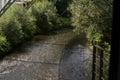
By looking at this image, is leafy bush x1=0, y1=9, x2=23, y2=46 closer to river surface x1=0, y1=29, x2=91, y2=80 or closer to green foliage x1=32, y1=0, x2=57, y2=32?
river surface x1=0, y1=29, x2=91, y2=80

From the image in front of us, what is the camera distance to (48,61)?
9336 millimetres

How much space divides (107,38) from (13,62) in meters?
4.02

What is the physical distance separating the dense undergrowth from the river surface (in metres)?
0.44

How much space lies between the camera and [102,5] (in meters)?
9.78

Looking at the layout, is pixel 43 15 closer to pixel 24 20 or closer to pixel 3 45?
pixel 24 20

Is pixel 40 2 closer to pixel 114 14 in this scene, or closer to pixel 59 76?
pixel 59 76

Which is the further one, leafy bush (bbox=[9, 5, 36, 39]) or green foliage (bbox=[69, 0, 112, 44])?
leafy bush (bbox=[9, 5, 36, 39])

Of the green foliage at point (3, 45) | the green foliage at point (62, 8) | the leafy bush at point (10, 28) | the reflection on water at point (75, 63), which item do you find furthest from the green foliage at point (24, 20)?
the green foliage at point (62, 8)

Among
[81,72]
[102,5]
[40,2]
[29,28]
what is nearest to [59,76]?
[81,72]

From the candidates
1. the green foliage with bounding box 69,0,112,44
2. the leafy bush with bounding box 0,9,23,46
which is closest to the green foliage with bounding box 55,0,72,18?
the green foliage with bounding box 69,0,112,44

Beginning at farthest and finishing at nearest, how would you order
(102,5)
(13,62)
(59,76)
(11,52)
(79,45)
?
(79,45) < (11,52) < (102,5) < (13,62) < (59,76)

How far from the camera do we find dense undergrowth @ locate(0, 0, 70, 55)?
11.2m

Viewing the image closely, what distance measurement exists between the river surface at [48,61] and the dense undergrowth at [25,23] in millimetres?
443

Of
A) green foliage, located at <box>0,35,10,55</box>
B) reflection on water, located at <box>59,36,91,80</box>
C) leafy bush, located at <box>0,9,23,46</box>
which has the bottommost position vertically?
reflection on water, located at <box>59,36,91,80</box>
